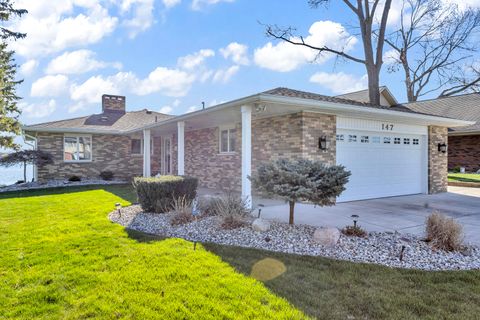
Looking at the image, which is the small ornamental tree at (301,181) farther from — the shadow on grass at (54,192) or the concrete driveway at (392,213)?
the shadow on grass at (54,192)

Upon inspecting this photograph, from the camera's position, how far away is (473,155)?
708 inches

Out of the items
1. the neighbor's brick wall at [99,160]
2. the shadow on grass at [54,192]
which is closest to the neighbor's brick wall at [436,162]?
the shadow on grass at [54,192]

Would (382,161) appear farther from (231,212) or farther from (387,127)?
(231,212)

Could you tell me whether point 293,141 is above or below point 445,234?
above

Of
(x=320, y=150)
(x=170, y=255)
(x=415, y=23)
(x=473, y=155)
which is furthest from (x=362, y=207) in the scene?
(x=415, y=23)

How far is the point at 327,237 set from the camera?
479 centimetres

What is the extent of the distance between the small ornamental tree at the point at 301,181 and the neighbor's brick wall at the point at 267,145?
2870 mm

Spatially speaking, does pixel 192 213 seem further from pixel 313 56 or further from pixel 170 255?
pixel 313 56

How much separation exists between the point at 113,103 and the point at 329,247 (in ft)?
65.0

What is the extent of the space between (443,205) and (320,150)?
401 centimetres

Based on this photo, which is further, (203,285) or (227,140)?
(227,140)

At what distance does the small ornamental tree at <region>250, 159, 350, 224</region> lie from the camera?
17.5ft

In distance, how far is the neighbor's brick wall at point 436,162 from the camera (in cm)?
1154

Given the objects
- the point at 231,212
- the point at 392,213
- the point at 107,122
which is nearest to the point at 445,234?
the point at 392,213
